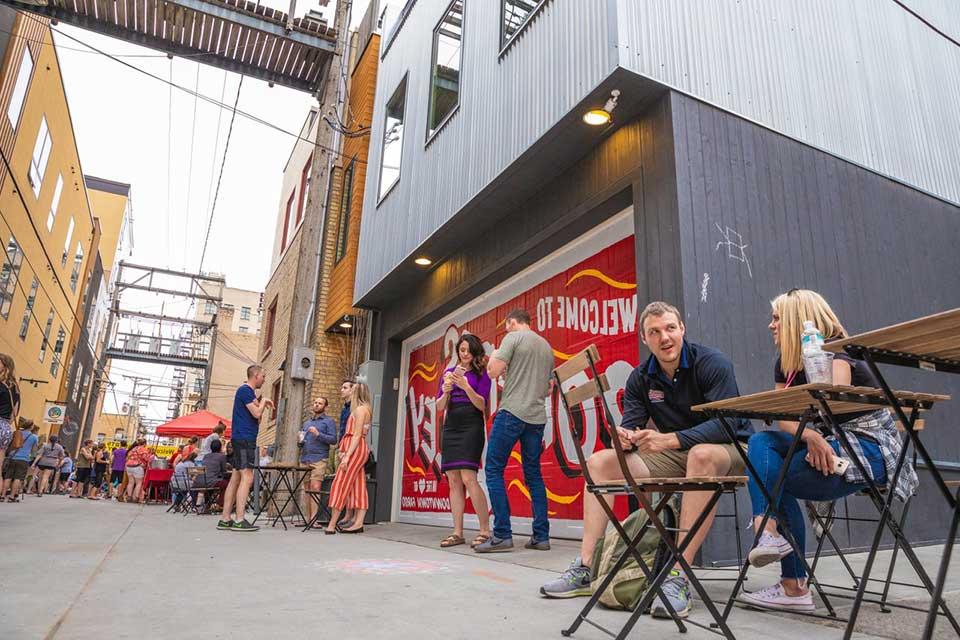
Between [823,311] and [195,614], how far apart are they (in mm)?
2756

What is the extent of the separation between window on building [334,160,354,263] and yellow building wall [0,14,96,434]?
859 cm

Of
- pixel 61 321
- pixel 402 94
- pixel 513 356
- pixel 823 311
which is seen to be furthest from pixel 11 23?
pixel 823 311

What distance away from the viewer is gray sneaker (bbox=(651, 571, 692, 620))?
2.41 m

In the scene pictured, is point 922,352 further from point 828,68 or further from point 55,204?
point 55,204

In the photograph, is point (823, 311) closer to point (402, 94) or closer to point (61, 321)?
point (402, 94)

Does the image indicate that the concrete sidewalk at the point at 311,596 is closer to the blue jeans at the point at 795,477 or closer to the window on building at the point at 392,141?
the blue jeans at the point at 795,477

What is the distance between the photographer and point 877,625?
223 centimetres

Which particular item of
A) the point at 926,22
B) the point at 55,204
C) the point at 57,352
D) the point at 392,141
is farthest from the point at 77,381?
the point at 926,22

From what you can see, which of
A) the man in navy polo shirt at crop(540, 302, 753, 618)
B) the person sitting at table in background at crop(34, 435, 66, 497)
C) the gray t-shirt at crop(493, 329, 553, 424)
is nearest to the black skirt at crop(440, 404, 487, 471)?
the gray t-shirt at crop(493, 329, 553, 424)

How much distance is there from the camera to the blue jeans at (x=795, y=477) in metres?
2.38

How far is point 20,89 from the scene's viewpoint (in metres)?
15.8

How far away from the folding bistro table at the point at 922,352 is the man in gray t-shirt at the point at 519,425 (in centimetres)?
302

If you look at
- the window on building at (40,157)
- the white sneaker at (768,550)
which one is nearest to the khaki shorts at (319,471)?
the white sneaker at (768,550)

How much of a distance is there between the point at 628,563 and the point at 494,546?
223cm
